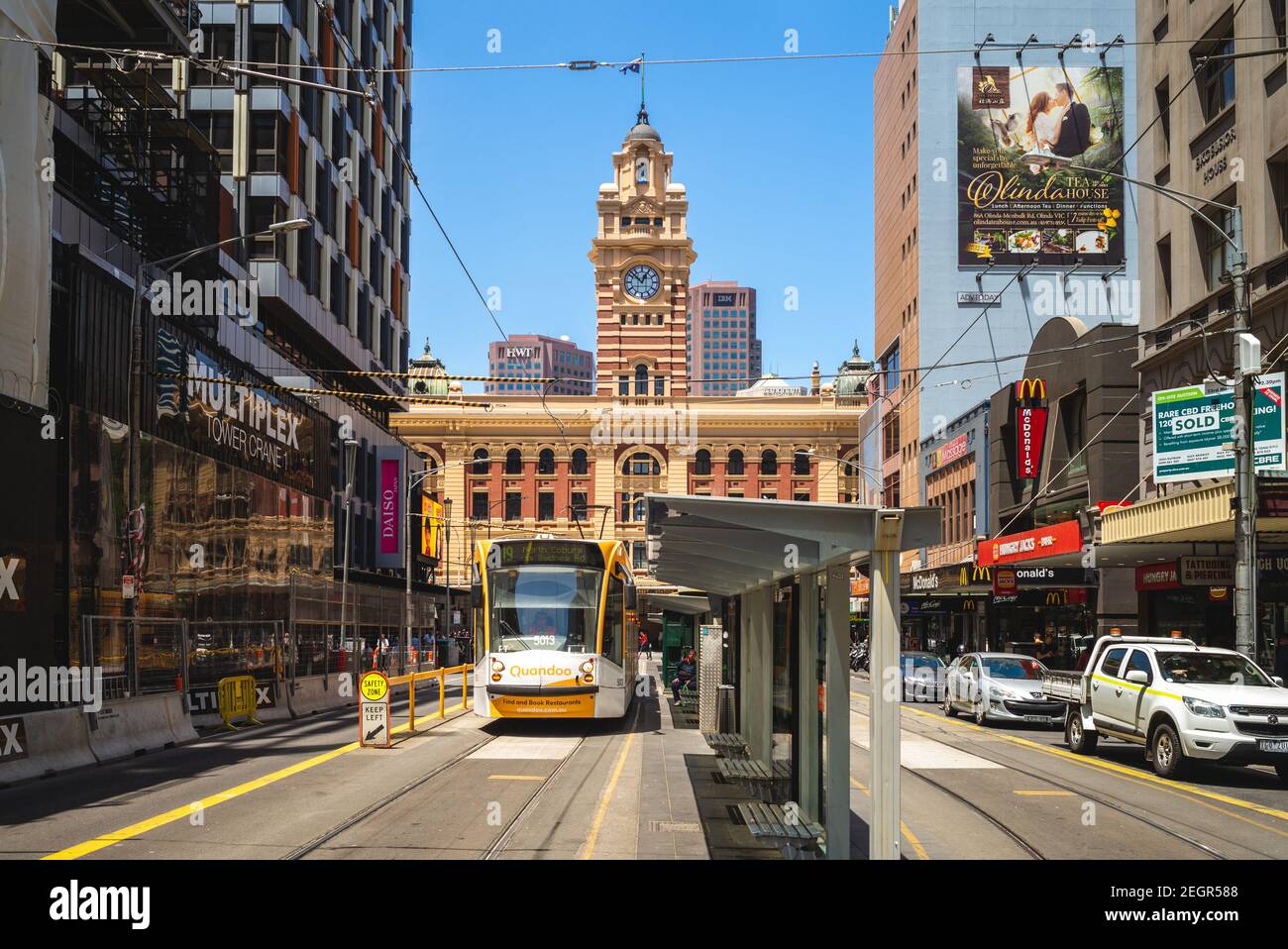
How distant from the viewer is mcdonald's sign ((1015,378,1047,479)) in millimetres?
41781

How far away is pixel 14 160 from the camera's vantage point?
22.2m

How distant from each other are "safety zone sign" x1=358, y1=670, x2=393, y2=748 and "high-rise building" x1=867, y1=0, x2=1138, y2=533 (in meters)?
46.8

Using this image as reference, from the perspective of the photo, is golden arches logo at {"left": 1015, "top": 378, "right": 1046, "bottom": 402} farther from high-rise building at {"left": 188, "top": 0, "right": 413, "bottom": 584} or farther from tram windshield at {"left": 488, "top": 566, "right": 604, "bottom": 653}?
tram windshield at {"left": 488, "top": 566, "right": 604, "bottom": 653}

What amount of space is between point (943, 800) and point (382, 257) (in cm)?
5526

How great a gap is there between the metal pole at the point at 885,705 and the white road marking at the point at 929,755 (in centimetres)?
837

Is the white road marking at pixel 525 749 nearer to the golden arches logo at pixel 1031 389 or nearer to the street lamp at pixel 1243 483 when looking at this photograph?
the street lamp at pixel 1243 483

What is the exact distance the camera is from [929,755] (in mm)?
19875

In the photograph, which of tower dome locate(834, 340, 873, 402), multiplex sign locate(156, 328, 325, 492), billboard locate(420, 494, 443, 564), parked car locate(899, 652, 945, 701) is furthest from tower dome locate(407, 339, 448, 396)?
parked car locate(899, 652, 945, 701)

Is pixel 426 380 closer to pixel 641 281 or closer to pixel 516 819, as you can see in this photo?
pixel 641 281

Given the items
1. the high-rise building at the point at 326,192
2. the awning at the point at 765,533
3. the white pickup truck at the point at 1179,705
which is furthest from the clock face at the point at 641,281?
the awning at the point at 765,533

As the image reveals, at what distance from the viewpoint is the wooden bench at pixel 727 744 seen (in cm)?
1900

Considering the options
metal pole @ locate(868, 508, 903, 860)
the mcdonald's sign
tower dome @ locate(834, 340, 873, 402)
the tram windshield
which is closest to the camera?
metal pole @ locate(868, 508, 903, 860)
